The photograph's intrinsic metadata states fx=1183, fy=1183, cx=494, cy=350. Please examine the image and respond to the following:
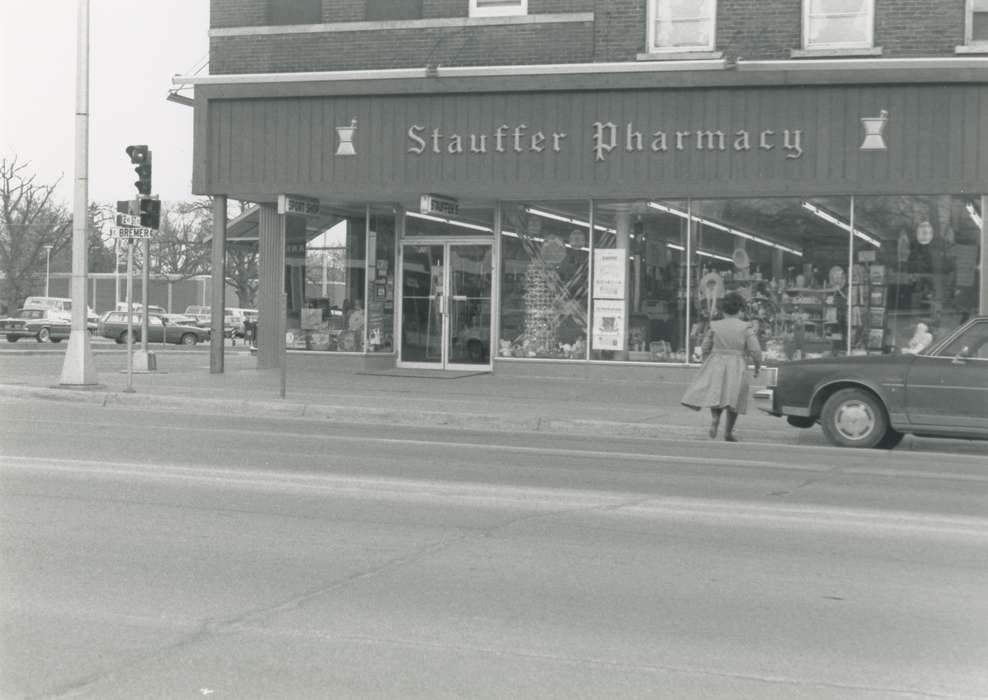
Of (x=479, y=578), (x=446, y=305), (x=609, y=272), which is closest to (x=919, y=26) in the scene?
(x=609, y=272)

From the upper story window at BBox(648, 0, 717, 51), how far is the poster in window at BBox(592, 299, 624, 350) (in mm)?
4235

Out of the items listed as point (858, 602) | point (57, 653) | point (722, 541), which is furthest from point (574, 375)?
point (57, 653)

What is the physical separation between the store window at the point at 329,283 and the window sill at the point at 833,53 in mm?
8284

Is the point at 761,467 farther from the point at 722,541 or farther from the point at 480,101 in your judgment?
the point at 480,101

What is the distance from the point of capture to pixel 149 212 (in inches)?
725

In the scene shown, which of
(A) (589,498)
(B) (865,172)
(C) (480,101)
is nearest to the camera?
(A) (589,498)

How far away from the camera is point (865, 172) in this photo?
59.8 feet

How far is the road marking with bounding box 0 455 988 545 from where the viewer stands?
8.02 m

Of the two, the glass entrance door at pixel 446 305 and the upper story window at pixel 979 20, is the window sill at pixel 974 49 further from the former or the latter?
the glass entrance door at pixel 446 305

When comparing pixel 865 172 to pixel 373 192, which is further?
pixel 373 192

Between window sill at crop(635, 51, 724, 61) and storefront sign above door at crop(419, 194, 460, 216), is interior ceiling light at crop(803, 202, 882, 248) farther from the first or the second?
storefront sign above door at crop(419, 194, 460, 216)

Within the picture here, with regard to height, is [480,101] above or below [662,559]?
above

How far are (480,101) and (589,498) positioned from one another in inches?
479

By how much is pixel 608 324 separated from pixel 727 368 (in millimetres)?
6670
